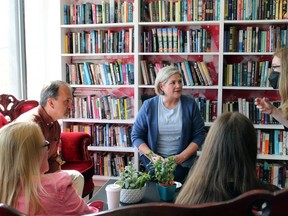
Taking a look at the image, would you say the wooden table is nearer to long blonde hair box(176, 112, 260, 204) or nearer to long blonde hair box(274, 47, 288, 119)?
long blonde hair box(176, 112, 260, 204)

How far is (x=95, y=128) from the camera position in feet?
12.3

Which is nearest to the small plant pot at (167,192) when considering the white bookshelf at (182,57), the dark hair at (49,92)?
the dark hair at (49,92)

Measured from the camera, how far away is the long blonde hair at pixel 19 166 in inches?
51.0

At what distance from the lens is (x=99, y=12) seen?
359 centimetres

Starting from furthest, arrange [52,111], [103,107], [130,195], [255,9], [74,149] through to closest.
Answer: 1. [103,107]
2. [255,9]
3. [74,149]
4. [52,111]
5. [130,195]

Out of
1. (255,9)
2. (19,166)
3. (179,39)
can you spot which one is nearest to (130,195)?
(19,166)

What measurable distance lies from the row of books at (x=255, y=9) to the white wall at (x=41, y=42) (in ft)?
6.20

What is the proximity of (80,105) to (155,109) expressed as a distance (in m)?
1.21

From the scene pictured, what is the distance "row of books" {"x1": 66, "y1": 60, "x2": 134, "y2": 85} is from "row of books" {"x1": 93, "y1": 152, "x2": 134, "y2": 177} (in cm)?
82

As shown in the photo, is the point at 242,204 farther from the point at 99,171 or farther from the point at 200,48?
the point at 99,171

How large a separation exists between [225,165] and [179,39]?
2412 millimetres

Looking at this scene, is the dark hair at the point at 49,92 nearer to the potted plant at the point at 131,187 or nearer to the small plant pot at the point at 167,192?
the potted plant at the point at 131,187

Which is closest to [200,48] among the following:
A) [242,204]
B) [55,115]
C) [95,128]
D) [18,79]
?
[95,128]

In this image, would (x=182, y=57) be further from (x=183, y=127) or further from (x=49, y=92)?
(x=49, y=92)
